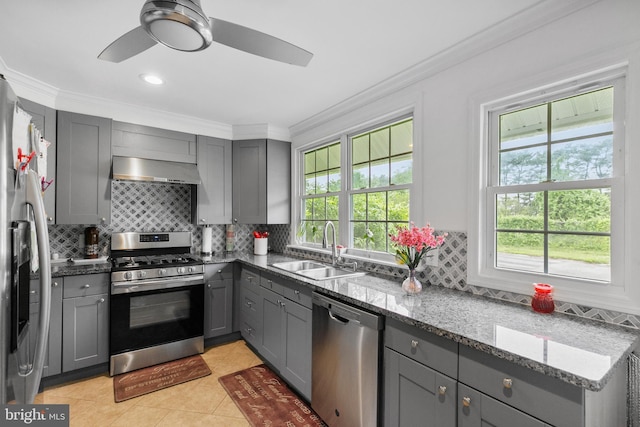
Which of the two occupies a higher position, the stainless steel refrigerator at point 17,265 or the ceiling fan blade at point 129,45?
the ceiling fan blade at point 129,45

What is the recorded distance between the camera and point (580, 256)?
1590mm

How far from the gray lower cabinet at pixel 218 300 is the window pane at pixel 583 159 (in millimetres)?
2955

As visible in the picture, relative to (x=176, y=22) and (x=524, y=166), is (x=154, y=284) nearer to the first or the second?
(x=176, y=22)

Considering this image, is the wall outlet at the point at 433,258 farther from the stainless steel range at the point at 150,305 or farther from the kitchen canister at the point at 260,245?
the stainless steel range at the point at 150,305

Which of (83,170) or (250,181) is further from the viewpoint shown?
(250,181)

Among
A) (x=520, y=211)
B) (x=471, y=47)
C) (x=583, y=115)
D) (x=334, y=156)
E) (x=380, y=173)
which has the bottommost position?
(x=520, y=211)

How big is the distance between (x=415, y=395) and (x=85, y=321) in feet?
8.90

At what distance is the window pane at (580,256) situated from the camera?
1514mm

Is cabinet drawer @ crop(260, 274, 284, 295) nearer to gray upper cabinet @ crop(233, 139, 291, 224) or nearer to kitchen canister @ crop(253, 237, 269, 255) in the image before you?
kitchen canister @ crop(253, 237, 269, 255)

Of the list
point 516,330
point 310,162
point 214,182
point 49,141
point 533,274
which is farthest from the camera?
point 310,162

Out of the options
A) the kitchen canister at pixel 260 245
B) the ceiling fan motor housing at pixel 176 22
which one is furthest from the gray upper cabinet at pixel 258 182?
the ceiling fan motor housing at pixel 176 22

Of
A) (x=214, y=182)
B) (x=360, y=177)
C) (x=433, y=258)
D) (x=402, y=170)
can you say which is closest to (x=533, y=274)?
(x=433, y=258)

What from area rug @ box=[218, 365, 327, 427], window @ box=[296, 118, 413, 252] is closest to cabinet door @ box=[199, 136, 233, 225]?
window @ box=[296, 118, 413, 252]

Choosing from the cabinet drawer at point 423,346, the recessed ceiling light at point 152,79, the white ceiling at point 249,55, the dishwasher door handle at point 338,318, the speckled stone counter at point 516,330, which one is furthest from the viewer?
the recessed ceiling light at point 152,79
